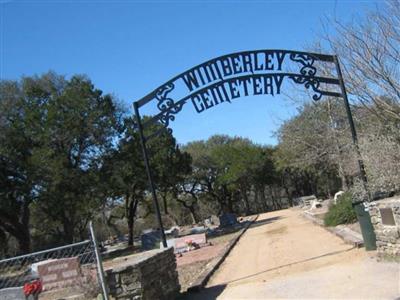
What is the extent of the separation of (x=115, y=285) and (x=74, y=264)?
2.47 feet

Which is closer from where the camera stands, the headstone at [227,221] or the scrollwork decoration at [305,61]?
the scrollwork decoration at [305,61]

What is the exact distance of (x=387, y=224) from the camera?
9.78 m

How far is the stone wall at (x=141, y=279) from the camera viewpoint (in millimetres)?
8414

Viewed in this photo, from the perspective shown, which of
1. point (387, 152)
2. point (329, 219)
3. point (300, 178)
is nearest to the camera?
point (387, 152)

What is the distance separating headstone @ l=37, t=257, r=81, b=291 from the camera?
8.12 meters

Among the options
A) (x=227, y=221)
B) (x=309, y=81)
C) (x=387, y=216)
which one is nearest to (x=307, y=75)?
(x=309, y=81)

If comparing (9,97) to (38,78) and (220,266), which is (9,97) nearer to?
(38,78)

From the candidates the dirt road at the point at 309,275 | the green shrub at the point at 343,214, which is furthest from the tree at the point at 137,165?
the dirt road at the point at 309,275

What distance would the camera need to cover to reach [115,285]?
845 centimetres

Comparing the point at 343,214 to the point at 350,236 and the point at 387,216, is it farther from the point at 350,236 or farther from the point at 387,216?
the point at 387,216

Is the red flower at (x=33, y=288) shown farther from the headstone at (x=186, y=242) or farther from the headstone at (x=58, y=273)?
the headstone at (x=186, y=242)

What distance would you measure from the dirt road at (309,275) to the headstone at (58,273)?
2825mm

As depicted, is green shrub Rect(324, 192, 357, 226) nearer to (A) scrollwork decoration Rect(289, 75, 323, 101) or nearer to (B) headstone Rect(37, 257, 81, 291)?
(A) scrollwork decoration Rect(289, 75, 323, 101)

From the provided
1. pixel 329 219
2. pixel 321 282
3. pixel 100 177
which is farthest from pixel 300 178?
pixel 321 282
